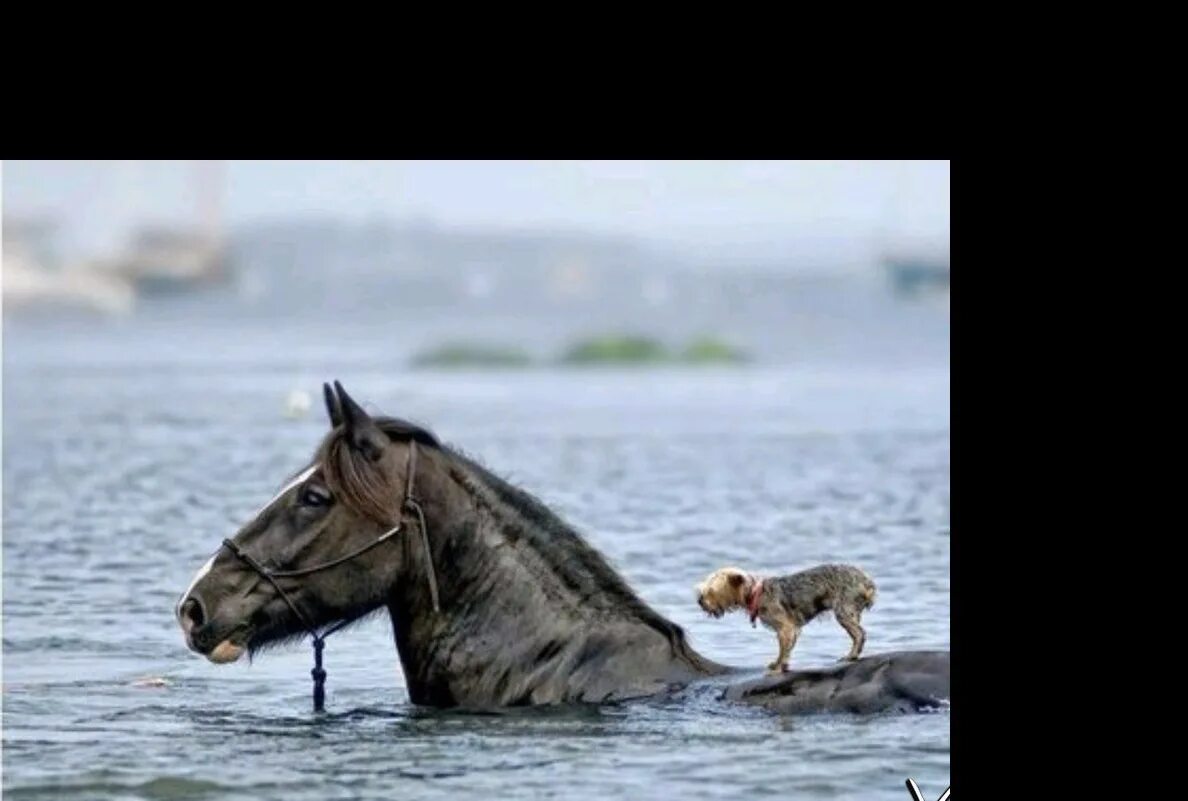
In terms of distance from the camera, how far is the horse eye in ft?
33.4

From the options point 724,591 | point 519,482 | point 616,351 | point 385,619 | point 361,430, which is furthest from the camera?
point 616,351

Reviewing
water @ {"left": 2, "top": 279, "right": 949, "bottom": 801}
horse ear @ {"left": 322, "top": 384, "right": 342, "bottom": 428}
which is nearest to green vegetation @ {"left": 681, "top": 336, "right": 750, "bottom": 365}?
water @ {"left": 2, "top": 279, "right": 949, "bottom": 801}

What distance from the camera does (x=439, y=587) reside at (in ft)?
33.8

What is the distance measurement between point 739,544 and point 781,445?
3.20 m

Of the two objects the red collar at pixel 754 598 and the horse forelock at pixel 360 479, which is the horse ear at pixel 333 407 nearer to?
the horse forelock at pixel 360 479

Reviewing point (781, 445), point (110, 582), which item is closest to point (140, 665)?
point (110, 582)

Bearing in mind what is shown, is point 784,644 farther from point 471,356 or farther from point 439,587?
point 471,356

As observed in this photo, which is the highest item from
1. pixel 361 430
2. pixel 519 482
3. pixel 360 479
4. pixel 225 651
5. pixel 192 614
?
pixel 361 430

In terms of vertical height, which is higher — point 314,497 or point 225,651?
point 314,497

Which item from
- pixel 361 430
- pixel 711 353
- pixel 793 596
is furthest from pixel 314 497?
pixel 711 353

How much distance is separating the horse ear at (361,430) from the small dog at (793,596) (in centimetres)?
111

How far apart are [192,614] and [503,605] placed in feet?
3.23

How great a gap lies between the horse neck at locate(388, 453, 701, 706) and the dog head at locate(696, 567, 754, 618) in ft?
1.13

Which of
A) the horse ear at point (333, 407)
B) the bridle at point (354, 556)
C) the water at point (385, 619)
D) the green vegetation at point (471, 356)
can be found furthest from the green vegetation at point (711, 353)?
the horse ear at point (333, 407)
